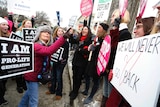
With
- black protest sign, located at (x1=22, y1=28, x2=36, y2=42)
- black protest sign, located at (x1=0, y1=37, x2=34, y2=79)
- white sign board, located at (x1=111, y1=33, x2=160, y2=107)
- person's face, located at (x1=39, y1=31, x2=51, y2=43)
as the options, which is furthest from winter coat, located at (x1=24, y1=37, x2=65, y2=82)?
black protest sign, located at (x1=22, y1=28, x2=36, y2=42)

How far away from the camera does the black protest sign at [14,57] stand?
1916 millimetres

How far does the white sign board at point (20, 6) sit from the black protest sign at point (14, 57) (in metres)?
4.66

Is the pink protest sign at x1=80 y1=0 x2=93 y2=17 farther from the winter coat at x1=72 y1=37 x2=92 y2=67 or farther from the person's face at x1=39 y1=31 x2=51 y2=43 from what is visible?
the person's face at x1=39 y1=31 x2=51 y2=43

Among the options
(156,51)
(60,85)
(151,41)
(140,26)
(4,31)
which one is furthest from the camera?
(60,85)

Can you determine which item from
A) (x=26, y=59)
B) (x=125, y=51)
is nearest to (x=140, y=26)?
(x=125, y=51)

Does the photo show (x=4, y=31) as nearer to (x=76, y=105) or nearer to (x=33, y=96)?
(x=33, y=96)

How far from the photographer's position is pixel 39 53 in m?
2.83

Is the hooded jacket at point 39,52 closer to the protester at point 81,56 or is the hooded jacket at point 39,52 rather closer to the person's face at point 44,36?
the person's face at point 44,36

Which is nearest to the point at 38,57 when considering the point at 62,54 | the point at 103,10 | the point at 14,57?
the point at 14,57

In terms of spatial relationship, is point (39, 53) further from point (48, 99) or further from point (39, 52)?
point (48, 99)

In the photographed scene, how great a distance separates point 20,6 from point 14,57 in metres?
4.94

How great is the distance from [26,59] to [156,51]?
1586 mm

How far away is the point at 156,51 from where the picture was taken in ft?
3.83

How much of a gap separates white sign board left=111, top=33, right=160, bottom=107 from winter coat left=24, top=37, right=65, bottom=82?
50.8 inches
